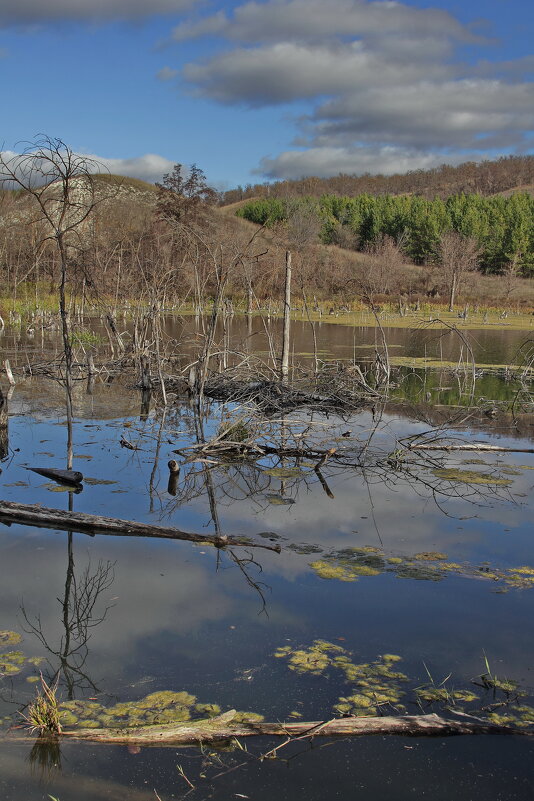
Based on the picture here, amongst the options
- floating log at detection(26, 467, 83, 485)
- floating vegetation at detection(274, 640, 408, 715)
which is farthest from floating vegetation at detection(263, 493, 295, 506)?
floating vegetation at detection(274, 640, 408, 715)

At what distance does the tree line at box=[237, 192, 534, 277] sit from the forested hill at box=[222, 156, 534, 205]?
36.1 m

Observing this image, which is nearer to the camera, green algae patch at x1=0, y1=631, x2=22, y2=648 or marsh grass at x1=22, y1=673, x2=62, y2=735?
marsh grass at x1=22, y1=673, x2=62, y2=735

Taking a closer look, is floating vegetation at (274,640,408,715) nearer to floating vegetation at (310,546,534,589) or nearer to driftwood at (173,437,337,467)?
floating vegetation at (310,546,534,589)

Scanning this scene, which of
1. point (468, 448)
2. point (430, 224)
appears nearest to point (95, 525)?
point (468, 448)

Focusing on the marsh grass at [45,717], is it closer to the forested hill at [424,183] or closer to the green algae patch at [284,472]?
the green algae patch at [284,472]

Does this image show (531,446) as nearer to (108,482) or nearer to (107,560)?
(108,482)

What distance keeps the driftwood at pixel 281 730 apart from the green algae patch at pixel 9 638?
3.92ft

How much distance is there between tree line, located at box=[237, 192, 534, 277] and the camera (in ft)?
262

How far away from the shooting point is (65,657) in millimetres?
4957

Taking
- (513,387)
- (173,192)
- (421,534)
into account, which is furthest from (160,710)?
(173,192)

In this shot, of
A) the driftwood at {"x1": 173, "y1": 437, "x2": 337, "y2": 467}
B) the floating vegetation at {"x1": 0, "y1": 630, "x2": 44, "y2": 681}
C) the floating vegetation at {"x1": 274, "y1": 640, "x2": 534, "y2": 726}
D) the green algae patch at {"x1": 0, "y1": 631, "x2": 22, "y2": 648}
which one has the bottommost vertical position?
the floating vegetation at {"x1": 274, "y1": 640, "x2": 534, "y2": 726}

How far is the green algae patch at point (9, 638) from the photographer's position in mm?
5068

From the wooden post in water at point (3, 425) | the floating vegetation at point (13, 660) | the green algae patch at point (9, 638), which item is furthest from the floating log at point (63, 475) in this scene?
the floating vegetation at point (13, 660)

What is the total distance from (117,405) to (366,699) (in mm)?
11688
